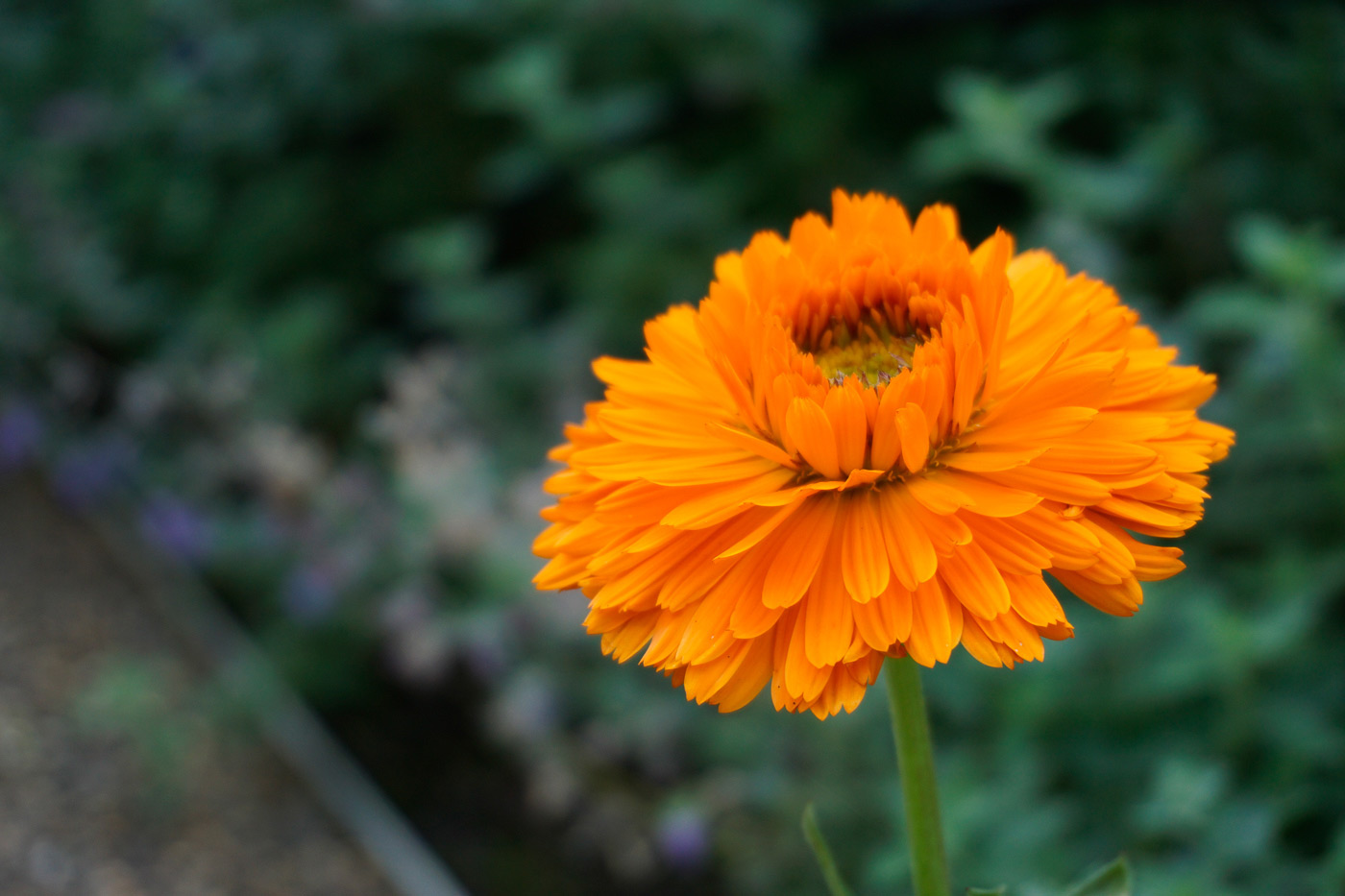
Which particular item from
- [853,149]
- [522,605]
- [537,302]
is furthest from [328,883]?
[853,149]

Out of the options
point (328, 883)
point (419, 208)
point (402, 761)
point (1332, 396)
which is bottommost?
point (328, 883)

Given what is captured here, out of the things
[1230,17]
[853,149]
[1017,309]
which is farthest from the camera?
[853,149]

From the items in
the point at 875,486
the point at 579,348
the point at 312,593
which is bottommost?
the point at 875,486

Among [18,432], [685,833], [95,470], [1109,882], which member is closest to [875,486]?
[1109,882]

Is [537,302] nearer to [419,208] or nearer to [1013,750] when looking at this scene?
[419,208]

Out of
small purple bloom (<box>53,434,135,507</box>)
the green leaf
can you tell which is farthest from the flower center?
small purple bloom (<box>53,434,135,507</box>)

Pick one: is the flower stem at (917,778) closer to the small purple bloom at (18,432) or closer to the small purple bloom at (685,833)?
the small purple bloom at (685,833)

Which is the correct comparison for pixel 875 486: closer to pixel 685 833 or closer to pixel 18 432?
pixel 685 833
